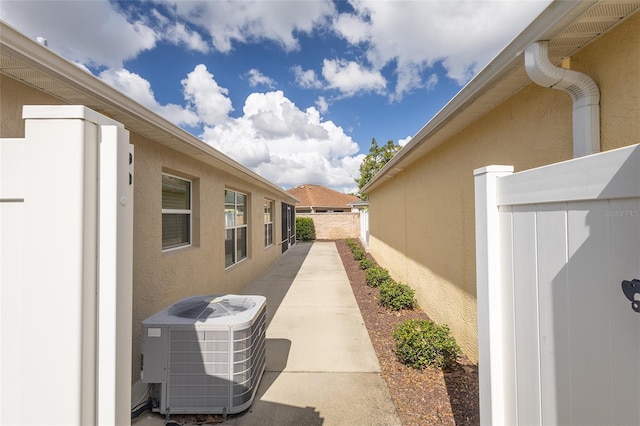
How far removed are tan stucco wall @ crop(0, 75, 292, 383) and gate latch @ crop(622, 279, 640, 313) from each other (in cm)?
383

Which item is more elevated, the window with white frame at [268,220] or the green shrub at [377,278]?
the window with white frame at [268,220]

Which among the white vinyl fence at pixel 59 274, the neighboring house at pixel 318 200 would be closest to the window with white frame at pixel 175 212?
the white vinyl fence at pixel 59 274

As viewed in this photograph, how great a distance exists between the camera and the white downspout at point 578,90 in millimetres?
1985

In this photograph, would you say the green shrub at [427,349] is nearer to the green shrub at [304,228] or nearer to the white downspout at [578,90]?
the white downspout at [578,90]

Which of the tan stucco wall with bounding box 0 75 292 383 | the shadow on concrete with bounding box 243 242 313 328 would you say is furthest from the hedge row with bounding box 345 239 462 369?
the tan stucco wall with bounding box 0 75 292 383

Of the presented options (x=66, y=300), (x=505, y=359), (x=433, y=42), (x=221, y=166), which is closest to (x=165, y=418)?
(x=66, y=300)

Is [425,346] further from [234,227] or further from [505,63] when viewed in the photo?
[234,227]

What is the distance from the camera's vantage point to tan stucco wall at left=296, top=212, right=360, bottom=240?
80.6ft

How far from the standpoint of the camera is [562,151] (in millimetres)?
2355

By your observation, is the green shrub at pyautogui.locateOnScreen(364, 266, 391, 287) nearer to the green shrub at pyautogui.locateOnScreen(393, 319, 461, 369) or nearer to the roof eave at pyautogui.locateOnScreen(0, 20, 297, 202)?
the green shrub at pyautogui.locateOnScreen(393, 319, 461, 369)

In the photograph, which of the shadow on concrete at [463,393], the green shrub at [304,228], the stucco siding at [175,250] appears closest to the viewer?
the shadow on concrete at [463,393]

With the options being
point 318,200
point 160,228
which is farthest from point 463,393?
point 318,200

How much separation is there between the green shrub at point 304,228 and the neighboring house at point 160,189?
14.7m

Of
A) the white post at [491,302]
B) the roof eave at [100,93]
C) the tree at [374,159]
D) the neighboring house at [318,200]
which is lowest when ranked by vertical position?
the white post at [491,302]
